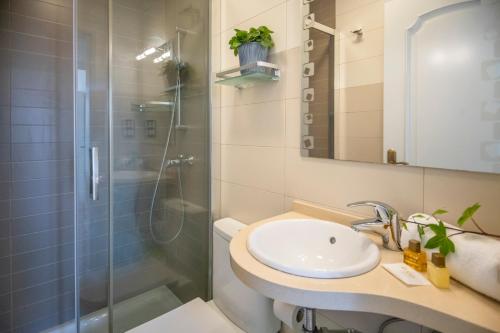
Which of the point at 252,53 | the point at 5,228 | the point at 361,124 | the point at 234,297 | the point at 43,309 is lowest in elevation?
the point at 43,309

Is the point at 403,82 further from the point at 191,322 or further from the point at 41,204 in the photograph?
the point at 41,204

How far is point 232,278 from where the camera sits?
4.82 feet

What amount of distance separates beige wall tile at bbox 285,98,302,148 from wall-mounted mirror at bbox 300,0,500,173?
4 cm

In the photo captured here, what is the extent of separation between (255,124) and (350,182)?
654 mm

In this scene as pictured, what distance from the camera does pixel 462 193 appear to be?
2.78 feet

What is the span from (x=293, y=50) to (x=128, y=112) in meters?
0.97

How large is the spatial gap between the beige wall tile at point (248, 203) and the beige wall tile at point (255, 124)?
286 millimetres

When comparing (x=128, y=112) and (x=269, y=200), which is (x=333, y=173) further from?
(x=128, y=112)

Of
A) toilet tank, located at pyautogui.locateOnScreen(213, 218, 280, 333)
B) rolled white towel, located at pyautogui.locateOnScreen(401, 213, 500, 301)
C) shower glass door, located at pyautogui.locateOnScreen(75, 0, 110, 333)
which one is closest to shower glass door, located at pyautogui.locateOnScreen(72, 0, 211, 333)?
shower glass door, located at pyautogui.locateOnScreen(75, 0, 110, 333)

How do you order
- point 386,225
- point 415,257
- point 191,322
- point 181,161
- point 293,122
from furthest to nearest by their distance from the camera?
1. point 181,161
2. point 191,322
3. point 293,122
4. point 386,225
5. point 415,257

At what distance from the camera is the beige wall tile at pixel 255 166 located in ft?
4.74

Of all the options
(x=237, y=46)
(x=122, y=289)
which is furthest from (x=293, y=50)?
(x=122, y=289)

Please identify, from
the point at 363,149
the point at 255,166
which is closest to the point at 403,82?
the point at 363,149

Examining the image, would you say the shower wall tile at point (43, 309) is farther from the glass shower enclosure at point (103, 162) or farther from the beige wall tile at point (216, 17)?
the beige wall tile at point (216, 17)
